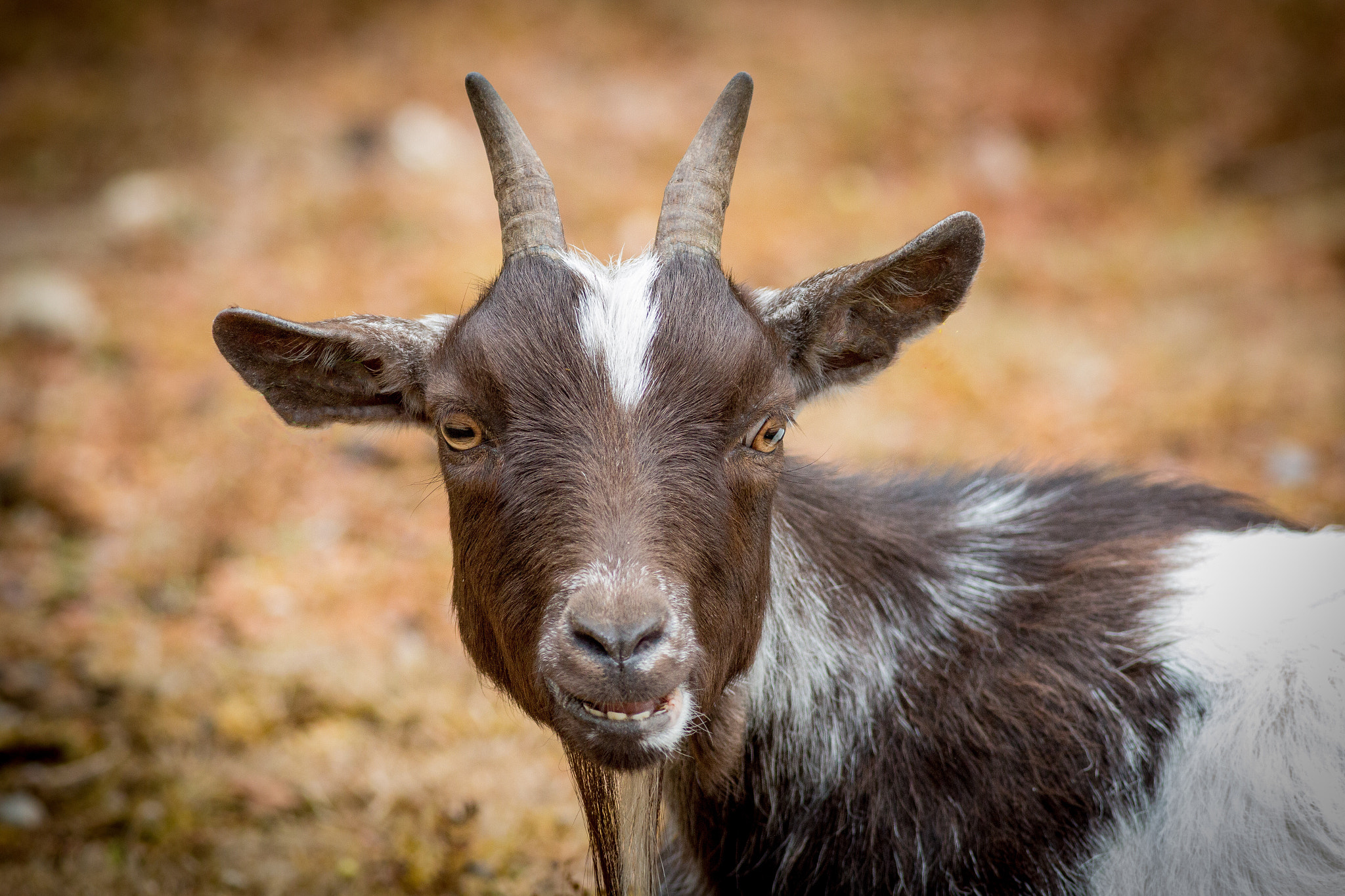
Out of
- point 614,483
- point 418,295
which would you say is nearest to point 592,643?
point 614,483

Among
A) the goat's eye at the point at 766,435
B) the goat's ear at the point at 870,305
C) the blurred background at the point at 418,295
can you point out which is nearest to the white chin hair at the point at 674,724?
the goat's eye at the point at 766,435

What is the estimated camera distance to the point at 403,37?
15.4 metres

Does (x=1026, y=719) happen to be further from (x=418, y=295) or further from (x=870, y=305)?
(x=418, y=295)

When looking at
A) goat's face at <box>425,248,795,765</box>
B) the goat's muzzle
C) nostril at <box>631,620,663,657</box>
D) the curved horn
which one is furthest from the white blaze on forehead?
nostril at <box>631,620,663,657</box>

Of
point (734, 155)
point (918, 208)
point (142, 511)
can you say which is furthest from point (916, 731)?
point (918, 208)

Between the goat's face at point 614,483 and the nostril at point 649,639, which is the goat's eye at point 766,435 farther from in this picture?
the nostril at point 649,639

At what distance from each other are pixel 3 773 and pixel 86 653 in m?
1.03

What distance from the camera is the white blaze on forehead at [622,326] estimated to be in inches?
108

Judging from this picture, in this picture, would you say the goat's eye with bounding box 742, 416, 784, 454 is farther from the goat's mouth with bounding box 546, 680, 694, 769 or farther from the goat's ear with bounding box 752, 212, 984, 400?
the goat's mouth with bounding box 546, 680, 694, 769

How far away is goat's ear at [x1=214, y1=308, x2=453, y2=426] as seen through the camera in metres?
3.11

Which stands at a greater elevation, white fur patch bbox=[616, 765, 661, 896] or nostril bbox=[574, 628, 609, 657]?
nostril bbox=[574, 628, 609, 657]

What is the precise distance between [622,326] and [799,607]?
115cm

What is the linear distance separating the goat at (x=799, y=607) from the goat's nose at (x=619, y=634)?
37 millimetres

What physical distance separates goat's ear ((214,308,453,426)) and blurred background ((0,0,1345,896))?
1.77ft
